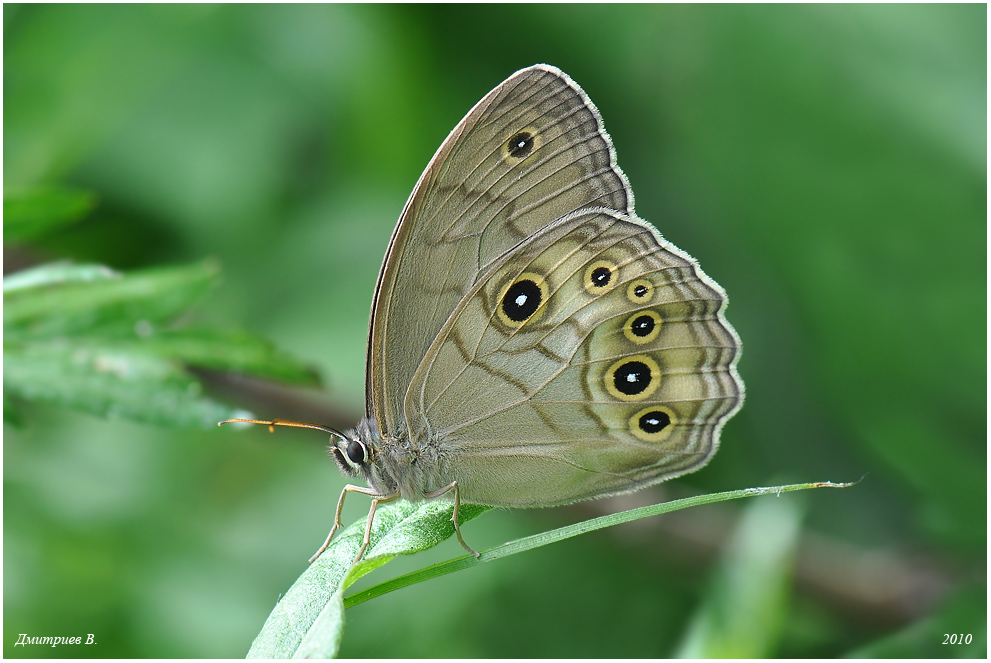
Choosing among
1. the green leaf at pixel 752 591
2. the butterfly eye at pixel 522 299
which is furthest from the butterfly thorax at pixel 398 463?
the green leaf at pixel 752 591

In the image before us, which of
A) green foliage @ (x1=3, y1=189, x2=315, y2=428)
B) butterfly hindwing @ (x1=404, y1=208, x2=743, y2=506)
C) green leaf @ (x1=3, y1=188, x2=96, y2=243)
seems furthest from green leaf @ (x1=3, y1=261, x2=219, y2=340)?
butterfly hindwing @ (x1=404, y1=208, x2=743, y2=506)

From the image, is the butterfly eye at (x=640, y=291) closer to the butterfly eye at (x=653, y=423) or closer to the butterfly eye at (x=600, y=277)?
the butterfly eye at (x=600, y=277)

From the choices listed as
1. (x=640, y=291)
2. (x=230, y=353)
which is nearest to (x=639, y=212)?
(x=640, y=291)

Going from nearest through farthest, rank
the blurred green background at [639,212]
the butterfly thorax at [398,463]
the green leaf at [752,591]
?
the butterfly thorax at [398,463]
the green leaf at [752,591]
the blurred green background at [639,212]

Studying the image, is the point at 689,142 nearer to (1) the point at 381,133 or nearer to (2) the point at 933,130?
(2) the point at 933,130

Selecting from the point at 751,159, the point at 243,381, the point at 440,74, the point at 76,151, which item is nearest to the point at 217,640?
the point at 243,381
